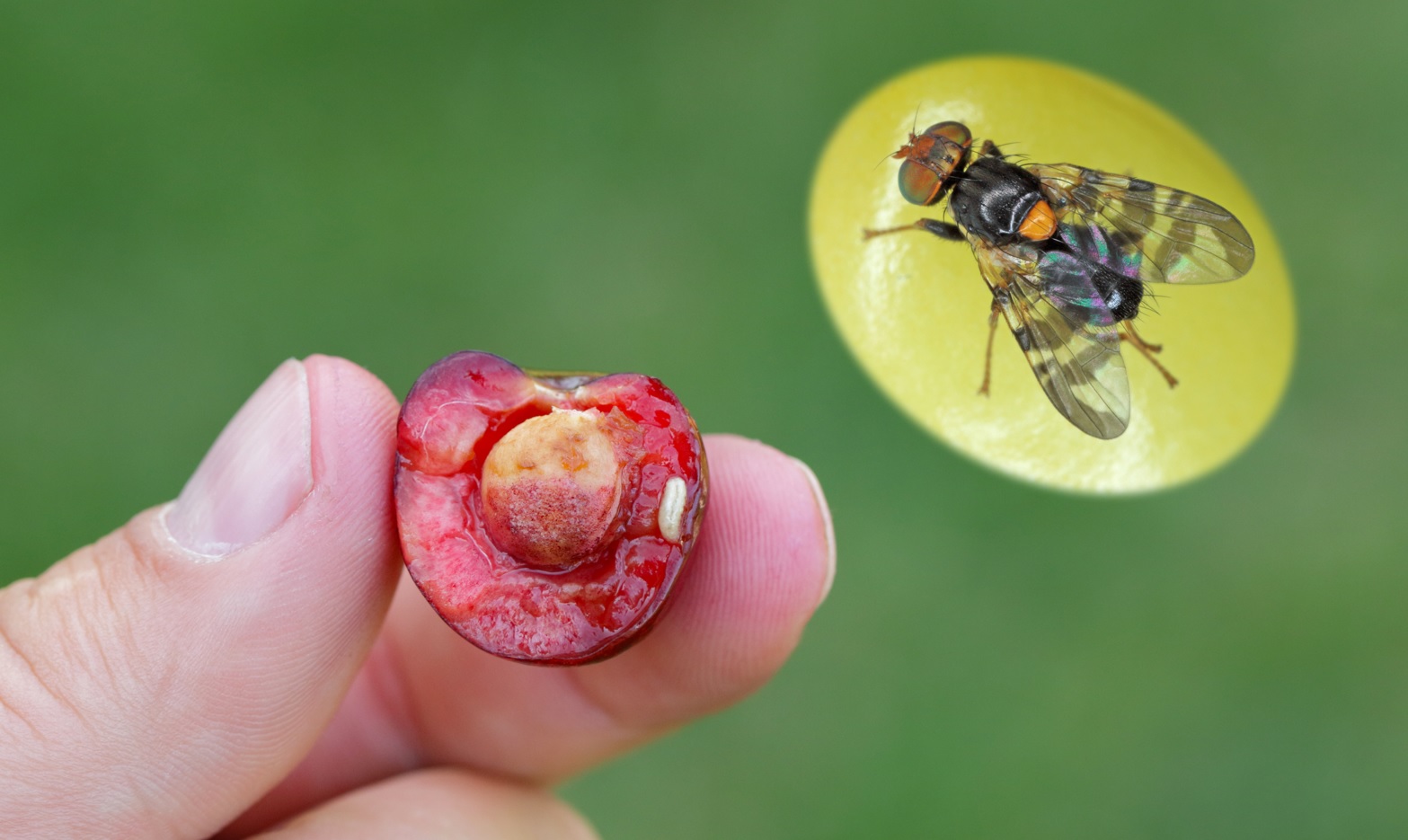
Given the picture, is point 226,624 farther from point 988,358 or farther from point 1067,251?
point 1067,251

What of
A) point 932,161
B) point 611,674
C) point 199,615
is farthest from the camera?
point 611,674

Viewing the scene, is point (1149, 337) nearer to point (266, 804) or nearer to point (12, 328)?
point (266, 804)

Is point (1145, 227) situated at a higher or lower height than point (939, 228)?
higher

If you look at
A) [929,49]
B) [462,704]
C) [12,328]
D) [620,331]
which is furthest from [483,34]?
[462,704]

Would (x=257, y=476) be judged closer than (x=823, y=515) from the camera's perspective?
Yes

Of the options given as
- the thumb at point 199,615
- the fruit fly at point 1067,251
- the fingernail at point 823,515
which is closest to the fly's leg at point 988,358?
the fruit fly at point 1067,251

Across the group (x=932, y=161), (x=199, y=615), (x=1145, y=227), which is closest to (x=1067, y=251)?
(x=1145, y=227)
